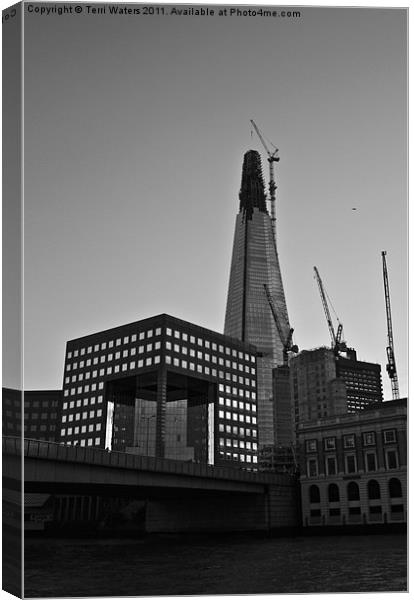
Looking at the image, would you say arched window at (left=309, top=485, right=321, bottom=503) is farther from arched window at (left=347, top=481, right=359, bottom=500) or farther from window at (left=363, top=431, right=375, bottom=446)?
window at (left=363, top=431, right=375, bottom=446)

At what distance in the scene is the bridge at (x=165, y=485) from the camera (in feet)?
155

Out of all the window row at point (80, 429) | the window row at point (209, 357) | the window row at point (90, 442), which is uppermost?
the window row at point (209, 357)

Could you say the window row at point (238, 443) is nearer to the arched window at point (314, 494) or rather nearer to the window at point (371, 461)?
the arched window at point (314, 494)

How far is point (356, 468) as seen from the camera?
85688 millimetres

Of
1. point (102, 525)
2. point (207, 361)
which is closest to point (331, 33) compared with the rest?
point (102, 525)

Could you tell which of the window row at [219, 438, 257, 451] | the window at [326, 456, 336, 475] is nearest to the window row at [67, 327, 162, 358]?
the window row at [219, 438, 257, 451]

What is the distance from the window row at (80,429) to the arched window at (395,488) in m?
87.4

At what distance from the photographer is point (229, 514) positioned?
85.7 meters

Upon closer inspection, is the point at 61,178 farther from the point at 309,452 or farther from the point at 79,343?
the point at 79,343

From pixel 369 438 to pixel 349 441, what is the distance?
142 inches

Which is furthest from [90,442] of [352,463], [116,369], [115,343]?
[352,463]

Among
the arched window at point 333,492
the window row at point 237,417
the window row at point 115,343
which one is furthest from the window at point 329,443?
the window row at point 237,417

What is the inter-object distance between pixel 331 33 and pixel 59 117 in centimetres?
930

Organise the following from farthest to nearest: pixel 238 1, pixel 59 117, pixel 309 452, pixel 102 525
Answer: pixel 102 525, pixel 309 452, pixel 59 117, pixel 238 1
